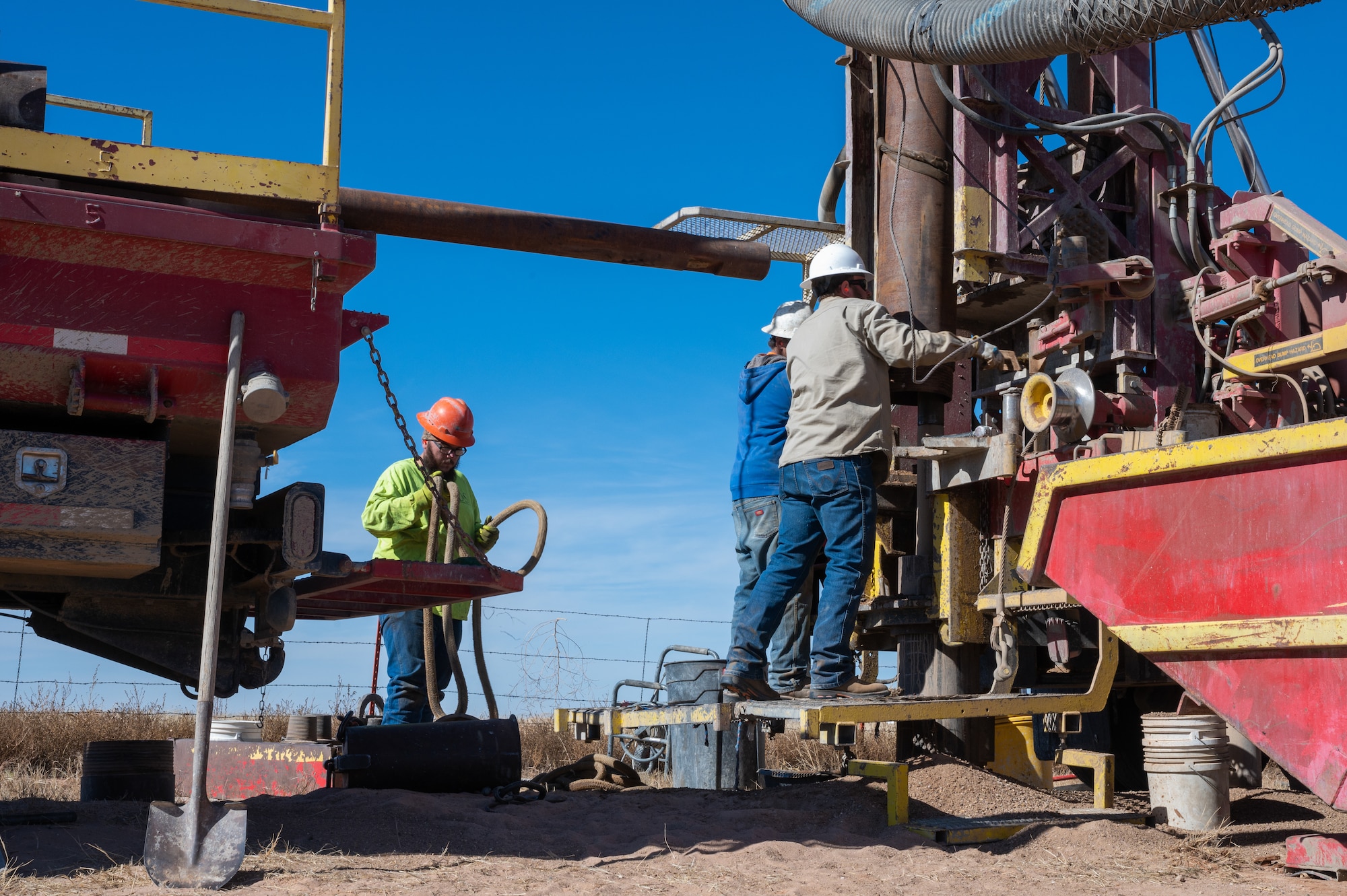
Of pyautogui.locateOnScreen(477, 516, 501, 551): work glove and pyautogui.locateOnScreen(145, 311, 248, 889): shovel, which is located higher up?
pyautogui.locateOnScreen(477, 516, 501, 551): work glove

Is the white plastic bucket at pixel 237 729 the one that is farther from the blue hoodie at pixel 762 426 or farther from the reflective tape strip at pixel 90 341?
the reflective tape strip at pixel 90 341

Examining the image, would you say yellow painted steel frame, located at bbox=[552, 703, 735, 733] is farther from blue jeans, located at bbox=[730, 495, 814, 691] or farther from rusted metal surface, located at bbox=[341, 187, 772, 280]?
rusted metal surface, located at bbox=[341, 187, 772, 280]

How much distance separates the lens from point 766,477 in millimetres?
6859

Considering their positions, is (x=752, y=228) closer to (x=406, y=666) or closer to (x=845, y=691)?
(x=406, y=666)

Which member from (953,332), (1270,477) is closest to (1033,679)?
(953,332)

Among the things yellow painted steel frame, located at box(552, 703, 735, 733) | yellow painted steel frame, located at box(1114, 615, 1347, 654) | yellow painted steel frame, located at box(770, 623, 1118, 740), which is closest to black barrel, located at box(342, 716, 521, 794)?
yellow painted steel frame, located at box(552, 703, 735, 733)

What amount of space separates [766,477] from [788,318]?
85 cm

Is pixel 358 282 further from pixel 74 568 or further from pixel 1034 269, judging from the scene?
pixel 1034 269

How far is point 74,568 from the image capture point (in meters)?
4.34

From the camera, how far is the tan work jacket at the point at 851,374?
560 centimetres

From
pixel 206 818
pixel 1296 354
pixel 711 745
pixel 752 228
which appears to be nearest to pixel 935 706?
pixel 711 745

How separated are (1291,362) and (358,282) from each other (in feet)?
12.7

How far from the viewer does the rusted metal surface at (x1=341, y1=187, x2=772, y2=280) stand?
5660 millimetres

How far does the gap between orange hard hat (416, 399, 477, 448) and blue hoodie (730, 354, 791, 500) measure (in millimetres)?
1612
